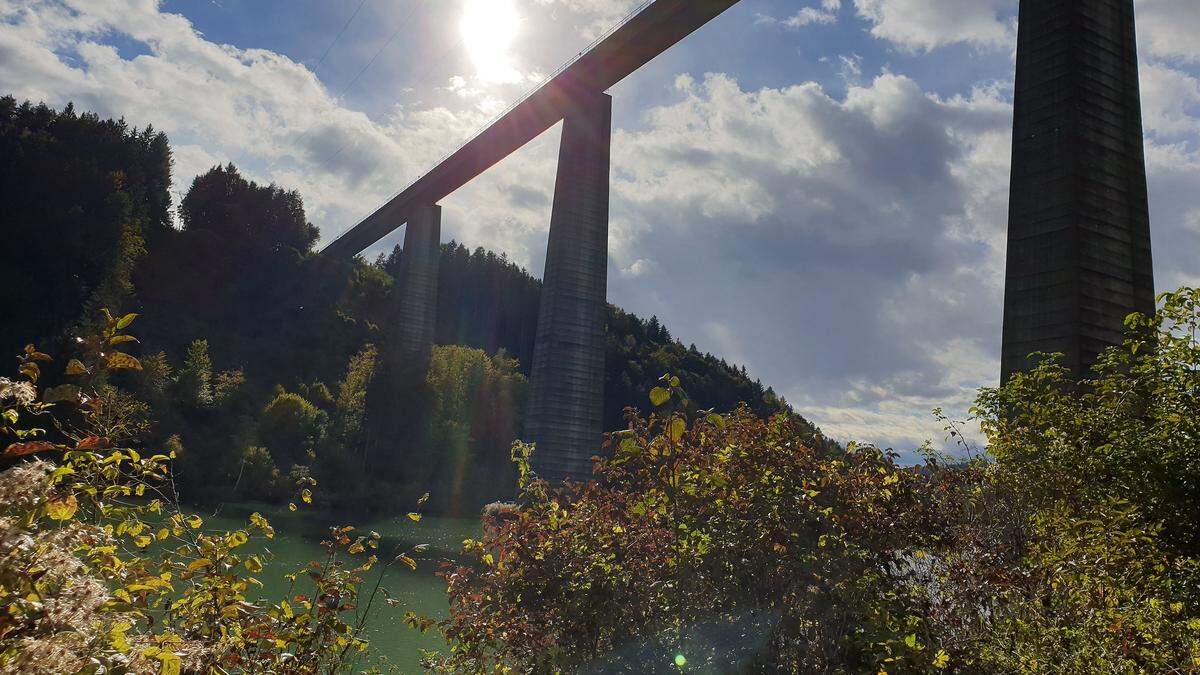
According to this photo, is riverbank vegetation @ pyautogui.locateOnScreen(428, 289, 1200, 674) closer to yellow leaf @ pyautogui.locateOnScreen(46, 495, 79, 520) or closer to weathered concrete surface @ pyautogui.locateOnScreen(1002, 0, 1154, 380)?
yellow leaf @ pyautogui.locateOnScreen(46, 495, 79, 520)

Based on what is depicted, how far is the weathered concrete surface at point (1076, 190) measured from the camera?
12.3m

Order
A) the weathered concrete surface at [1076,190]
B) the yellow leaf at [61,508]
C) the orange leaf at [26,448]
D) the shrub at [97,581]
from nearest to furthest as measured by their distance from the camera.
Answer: the shrub at [97,581]
the orange leaf at [26,448]
the yellow leaf at [61,508]
the weathered concrete surface at [1076,190]

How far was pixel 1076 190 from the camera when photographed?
41.1 feet

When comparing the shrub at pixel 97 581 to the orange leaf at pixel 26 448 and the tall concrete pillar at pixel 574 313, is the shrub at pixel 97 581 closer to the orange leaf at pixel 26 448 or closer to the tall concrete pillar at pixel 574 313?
the orange leaf at pixel 26 448

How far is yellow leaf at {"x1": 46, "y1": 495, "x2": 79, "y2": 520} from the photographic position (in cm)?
237

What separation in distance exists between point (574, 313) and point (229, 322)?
45.5m

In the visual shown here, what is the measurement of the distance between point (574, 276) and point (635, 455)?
20502 millimetres

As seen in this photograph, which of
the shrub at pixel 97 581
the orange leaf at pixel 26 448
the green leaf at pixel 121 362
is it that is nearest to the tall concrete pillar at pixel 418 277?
the shrub at pixel 97 581

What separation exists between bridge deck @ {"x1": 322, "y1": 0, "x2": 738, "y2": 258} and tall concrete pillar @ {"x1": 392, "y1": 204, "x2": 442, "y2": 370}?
2.84 m

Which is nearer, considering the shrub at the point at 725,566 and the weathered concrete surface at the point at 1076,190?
the shrub at the point at 725,566

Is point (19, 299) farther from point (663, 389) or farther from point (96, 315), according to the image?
point (663, 389)

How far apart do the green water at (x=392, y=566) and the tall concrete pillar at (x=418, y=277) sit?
10.7m

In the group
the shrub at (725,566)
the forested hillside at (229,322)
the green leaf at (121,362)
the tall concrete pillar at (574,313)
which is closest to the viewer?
the green leaf at (121,362)

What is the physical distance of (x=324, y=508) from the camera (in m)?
42.5
